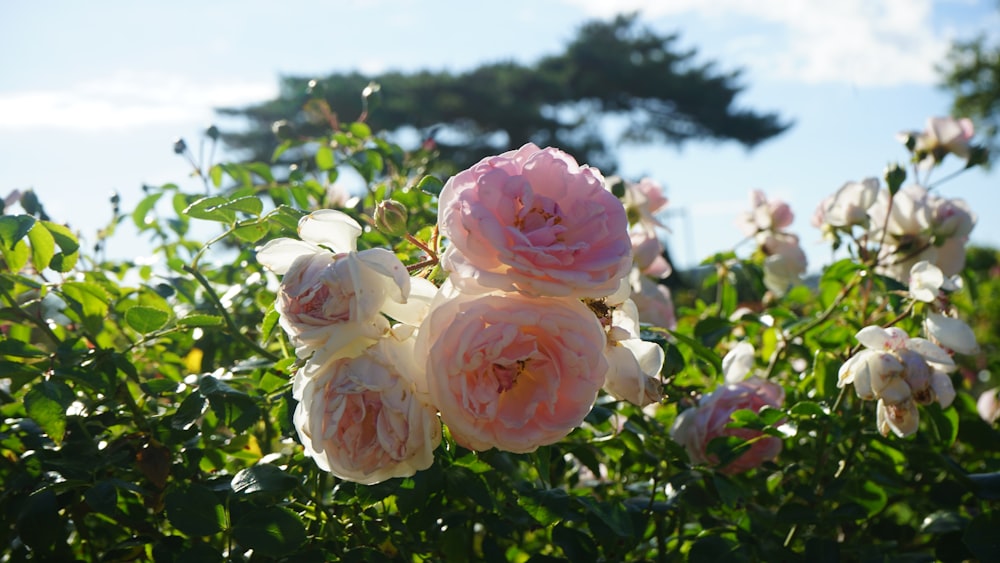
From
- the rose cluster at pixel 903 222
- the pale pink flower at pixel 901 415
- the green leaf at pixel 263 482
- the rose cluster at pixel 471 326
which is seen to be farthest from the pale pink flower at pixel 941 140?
the green leaf at pixel 263 482

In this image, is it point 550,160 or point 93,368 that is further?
point 93,368

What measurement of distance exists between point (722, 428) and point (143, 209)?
30.0 inches

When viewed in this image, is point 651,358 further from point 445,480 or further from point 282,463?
point 282,463

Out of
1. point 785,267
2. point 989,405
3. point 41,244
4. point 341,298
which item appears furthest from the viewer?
point 989,405

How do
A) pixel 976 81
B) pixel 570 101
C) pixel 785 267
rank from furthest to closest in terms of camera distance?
pixel 976 81 < pixel 570 101 < pixel 785 267

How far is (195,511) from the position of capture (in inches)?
28.4

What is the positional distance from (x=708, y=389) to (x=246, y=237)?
66 cm

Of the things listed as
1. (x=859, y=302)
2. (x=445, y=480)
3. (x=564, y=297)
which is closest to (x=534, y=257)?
(x=564, y=297)

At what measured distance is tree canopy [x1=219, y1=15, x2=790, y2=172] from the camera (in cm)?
1127

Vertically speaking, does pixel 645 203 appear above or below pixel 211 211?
below

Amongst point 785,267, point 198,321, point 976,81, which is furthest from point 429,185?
point 976,81

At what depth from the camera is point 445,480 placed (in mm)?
775

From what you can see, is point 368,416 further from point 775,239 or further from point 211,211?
point 775,239

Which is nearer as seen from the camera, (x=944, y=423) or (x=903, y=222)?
(x=944, y=423)
